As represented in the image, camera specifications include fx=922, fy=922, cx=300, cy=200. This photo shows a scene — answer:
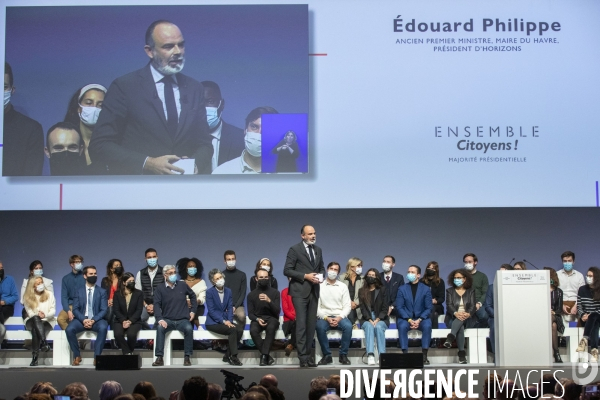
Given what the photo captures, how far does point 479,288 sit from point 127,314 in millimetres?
3569

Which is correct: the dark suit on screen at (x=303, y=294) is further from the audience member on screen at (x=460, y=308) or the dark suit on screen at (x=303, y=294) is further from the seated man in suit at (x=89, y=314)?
the seated man in suit at (x=89, y=314)

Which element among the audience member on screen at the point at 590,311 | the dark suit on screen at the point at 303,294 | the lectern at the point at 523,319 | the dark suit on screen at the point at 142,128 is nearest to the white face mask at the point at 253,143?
the dark suit on screen at the point at 142,128

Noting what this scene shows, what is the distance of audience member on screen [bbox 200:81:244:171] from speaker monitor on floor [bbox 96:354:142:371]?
2649 millimetres

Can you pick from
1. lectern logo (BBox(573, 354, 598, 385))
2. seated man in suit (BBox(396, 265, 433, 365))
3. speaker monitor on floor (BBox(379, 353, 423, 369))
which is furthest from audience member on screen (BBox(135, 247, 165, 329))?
lectern logo (BBox(573, 354, 598, 385))

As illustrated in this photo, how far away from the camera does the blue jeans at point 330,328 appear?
28.2 ft

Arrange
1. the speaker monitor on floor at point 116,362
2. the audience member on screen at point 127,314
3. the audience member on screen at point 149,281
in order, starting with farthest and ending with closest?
the audience member on screen at point 149,281
the audience member on screen at point 127,314
the speaker monitor on floor at point 116,362

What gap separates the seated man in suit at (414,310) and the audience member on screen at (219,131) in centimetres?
228

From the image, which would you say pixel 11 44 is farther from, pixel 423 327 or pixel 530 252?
pixel 530 252

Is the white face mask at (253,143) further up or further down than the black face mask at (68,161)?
further up

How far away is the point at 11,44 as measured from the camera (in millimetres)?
9742

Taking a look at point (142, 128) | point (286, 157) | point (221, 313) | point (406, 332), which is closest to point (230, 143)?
point (286, 157)

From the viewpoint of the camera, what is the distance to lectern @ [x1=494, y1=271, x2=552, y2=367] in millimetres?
7902

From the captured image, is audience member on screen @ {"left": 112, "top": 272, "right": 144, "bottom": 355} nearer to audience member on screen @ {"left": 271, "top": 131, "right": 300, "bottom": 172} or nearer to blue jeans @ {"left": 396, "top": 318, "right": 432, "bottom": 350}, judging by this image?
audience member on screen @ {"left": 271, "top": 131, "right": 300, "bottom": 172}

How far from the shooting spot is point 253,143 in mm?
9719
